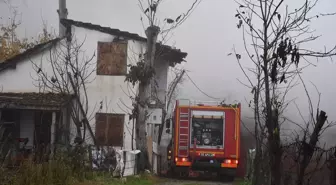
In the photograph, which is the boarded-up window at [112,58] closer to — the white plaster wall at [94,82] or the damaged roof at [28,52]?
the white plaster wall at [94,82]

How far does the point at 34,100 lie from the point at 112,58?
315 centimetres

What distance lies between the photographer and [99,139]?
1703 centimetres

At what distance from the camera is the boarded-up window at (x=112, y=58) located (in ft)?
55.9

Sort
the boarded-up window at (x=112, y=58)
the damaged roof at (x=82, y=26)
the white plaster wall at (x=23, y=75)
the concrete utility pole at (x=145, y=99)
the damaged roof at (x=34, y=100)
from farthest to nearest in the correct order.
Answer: the white plaster wall at (x=23, y=75) → the boarded-up window at (x=112, y=58) → the damaged roof at (x=82, y=26) → the damaged roof at (x=34, y=100) → the concrete utility pole at (x=145, y=99)

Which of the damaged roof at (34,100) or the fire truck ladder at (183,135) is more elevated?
the damaged roof at (34,100)

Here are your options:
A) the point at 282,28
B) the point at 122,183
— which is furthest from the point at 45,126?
the point at 282,28

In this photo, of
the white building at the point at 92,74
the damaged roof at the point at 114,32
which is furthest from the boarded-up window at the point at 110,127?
the damaged roof at the point at 114,32

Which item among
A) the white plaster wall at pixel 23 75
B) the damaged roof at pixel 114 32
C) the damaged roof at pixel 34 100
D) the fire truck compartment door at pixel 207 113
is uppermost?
the damaged roof at pixel 114 32

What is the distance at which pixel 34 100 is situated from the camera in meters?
16.3

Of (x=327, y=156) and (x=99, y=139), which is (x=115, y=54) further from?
(x=327, y=156)

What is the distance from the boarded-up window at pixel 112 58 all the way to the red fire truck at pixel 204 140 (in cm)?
291

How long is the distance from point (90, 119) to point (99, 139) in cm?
82

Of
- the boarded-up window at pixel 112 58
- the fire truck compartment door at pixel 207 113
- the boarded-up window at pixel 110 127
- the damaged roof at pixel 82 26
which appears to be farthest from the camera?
the boarded-up window at pixel 110 127

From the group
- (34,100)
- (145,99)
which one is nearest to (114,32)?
(145,99)
